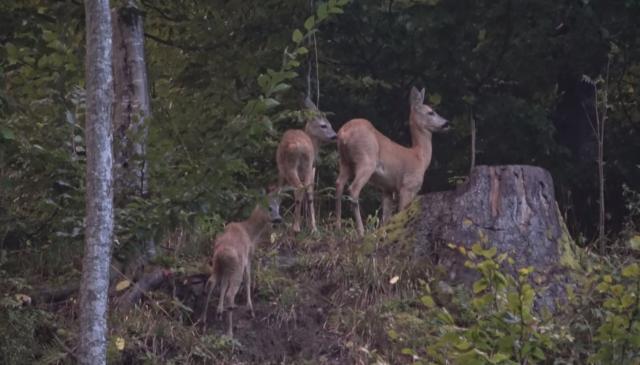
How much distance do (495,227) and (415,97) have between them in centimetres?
385

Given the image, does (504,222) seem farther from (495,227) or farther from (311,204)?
(311,204)

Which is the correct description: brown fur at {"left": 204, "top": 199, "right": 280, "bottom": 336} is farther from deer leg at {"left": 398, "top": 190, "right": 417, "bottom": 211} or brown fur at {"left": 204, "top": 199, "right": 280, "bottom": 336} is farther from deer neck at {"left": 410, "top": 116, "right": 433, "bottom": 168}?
deer neck at {"left": 410, "top": 116, "right": 433, "bottom": 168}

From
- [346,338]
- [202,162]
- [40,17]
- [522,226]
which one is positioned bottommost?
[346,338]

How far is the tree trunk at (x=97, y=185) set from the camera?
6680 mm

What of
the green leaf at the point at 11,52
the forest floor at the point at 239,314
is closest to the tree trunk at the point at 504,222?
the forest floor at the point at 239,314

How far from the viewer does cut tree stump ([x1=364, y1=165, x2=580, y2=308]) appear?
9.48 metres

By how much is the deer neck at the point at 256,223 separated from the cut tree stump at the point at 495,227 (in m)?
0.97

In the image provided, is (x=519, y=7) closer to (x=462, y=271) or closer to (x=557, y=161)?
(x=557, y=161)

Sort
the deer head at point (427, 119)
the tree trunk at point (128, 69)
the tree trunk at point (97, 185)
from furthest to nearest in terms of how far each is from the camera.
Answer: the deer head at point (427, 119) → the tree trunk at point (128, 69) → the tree trunk at point (97, 185)

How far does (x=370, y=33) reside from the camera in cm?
1376

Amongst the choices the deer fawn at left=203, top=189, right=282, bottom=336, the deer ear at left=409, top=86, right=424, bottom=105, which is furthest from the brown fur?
the deer ear at left=409, top=86, right=424, bottom=105

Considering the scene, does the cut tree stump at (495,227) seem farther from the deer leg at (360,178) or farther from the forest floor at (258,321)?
the deer leg at (360,178)

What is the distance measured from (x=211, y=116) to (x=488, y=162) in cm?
482

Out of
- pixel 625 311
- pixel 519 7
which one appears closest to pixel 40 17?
pixel 625 311
